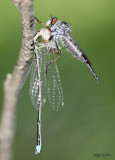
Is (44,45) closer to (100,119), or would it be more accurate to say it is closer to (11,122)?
(11,122)

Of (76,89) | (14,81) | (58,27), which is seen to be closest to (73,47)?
(58,27)

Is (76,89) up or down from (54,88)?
up

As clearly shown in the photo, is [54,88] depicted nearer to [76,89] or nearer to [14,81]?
[14,81]

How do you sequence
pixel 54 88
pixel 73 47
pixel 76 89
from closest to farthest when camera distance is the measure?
1. pixel 73 47
2. pixel 54 88
3. pixel 76 89

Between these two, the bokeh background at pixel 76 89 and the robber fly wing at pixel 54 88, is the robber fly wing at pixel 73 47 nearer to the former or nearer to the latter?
the robber fly wing at pixel 54 88

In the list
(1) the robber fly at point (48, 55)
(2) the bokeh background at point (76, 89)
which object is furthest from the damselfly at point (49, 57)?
(2) the bokeh background at point (76, 89)

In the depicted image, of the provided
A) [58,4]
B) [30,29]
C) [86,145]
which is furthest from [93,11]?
[30,29]

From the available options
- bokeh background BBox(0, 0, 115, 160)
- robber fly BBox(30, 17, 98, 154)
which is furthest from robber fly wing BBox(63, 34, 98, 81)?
bokeh background BBox(0, 0, 115, 160)

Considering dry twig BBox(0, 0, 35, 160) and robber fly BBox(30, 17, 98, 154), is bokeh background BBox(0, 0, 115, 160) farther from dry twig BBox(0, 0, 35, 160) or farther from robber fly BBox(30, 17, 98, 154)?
dry twig BBox(0, 0, 35, 160)
